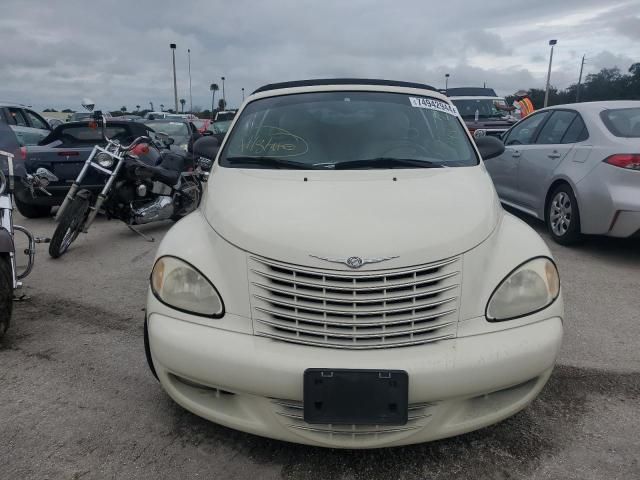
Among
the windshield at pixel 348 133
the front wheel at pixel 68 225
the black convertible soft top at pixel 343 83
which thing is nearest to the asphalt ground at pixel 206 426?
the windshield at pixel 348 133

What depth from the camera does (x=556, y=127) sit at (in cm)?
619

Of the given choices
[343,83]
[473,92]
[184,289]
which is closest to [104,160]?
[343,83]

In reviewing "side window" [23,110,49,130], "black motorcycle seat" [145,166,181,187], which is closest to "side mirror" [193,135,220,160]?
"black motorcycle seat" [145,166,181,187]

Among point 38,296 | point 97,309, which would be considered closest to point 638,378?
point 97,309

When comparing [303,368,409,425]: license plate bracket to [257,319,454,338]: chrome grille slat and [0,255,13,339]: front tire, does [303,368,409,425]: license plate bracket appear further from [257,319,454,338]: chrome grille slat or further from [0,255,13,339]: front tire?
[0,255,13,339]: front tire

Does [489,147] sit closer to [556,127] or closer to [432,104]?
[432,104]

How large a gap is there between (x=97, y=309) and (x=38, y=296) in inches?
27.9

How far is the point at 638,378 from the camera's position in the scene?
2.99 m

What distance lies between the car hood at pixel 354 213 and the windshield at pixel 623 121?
10.1ft

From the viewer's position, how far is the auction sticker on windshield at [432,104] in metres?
3.64

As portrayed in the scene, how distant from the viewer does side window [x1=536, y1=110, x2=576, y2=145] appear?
19.7 ft

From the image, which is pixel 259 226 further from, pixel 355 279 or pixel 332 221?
Answer: pixel 355 279

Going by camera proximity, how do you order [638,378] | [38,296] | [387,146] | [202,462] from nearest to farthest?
1. [202,462]
2. [638,378]
3. [387,146]
4. [38,296]

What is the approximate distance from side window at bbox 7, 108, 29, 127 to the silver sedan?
31.9 feet
